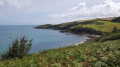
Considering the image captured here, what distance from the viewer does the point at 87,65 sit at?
273 inches

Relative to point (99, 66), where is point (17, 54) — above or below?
below

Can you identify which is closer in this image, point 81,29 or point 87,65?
point 87,65

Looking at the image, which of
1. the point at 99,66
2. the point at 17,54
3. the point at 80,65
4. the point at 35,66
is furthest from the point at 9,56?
the point at 99,66

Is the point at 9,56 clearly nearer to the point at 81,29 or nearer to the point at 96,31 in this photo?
the point at 96,31

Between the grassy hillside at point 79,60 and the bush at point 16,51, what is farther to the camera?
the bush at point 16,51

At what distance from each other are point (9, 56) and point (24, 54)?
78.7 inches

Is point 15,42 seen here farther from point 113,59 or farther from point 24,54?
point 113,59

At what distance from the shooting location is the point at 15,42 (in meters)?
15.5

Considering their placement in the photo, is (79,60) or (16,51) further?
(16,51)

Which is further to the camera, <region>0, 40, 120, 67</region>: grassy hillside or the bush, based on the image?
the bush

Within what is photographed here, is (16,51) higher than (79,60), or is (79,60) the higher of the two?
(79,60)

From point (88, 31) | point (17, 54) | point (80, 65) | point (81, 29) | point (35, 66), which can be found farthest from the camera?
point (81, 29)

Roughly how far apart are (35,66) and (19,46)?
8.91 metres

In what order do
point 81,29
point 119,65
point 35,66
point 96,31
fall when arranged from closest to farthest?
1. point 119,65
2. point 35,66
3. point 96,31
4. point 81,29
